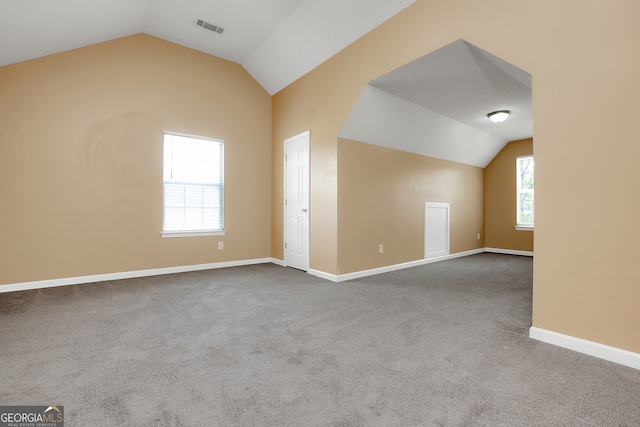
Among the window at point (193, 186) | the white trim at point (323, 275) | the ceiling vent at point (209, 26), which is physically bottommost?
the white trim at point (323, 275)

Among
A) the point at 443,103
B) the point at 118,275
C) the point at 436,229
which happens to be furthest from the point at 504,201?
the point at 118,275

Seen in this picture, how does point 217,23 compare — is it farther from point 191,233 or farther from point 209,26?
point 191,233

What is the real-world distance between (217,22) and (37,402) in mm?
4370

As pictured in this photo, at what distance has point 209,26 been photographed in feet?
13.1

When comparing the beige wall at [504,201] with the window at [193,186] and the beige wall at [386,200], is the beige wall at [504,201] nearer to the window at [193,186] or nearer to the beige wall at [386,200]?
the beige wall at [386,200]

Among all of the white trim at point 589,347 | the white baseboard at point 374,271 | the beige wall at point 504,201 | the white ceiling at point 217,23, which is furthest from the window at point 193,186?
the beige wall at point 504,201

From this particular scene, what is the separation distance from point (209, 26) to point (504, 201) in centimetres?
681

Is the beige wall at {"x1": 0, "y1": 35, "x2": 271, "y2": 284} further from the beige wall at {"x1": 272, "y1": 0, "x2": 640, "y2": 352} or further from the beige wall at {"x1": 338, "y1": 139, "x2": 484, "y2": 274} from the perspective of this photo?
the beige wall at {"x1": 272, "y1": 0, "x2": 640, "y2": 352}

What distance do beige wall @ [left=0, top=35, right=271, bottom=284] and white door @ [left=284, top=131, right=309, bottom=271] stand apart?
79 centimetres

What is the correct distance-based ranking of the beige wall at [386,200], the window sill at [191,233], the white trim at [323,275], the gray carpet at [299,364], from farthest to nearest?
the window sill at [191,233]
the beige wall at [386,200]
the white trim at [323,275]
the gray carpet at [299,364]

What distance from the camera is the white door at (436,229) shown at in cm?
516

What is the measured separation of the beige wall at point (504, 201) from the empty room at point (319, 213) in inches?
1.8

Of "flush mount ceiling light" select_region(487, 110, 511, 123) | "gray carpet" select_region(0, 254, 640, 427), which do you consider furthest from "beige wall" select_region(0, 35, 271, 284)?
"flush mount ceiling light" select_region(487, 110, 511, 123)

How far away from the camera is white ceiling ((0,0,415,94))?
292cm
